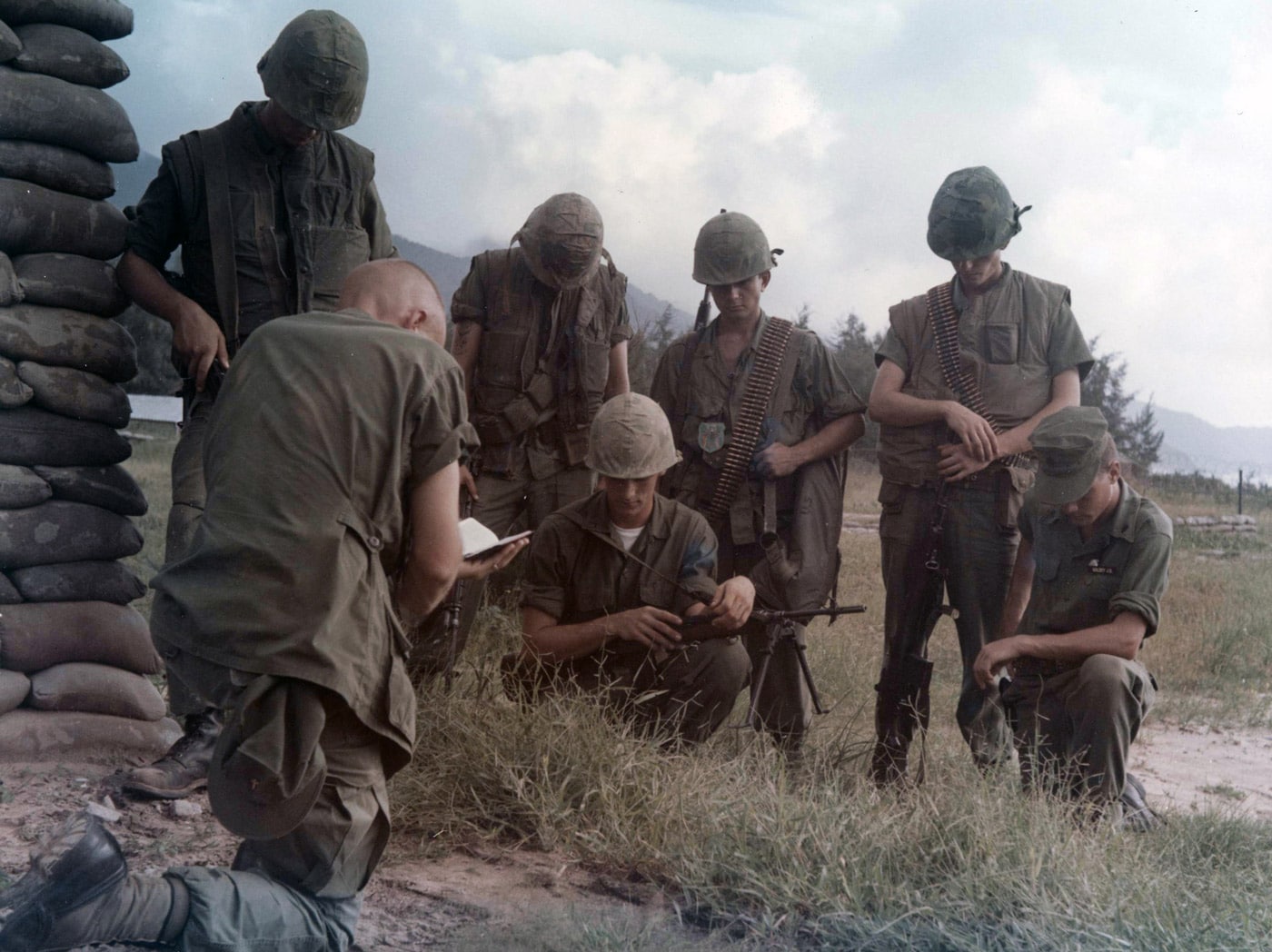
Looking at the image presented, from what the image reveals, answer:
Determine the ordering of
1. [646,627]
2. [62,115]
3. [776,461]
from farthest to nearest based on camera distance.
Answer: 1. [776,461]
2. [62,115]
3. [646,627]

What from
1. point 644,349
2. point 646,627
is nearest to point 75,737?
point 646,627

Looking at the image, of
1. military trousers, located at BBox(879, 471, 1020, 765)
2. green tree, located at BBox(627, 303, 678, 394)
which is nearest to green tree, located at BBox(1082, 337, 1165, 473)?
green tree, located at BBox(627, 303, 678, 394)

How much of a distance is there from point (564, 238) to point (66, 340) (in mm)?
1926

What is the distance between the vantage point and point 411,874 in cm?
364

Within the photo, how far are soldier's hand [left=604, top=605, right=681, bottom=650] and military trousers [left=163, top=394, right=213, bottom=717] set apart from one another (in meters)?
1.43

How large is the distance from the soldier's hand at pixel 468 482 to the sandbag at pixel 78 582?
1.35 meters

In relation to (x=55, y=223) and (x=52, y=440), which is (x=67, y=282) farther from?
(x=52, y=440)

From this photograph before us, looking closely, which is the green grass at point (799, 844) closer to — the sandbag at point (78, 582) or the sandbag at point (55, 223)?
the sandbag at point (78, 582)

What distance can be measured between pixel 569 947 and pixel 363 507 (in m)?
1.26

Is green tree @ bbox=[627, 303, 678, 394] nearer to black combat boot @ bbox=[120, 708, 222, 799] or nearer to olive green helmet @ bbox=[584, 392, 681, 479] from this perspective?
olive green helmet @ bbox=[584, 392, 681, 479]

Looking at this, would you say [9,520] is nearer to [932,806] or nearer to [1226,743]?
[932,806]

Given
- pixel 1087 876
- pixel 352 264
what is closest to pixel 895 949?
pixel 1087 876

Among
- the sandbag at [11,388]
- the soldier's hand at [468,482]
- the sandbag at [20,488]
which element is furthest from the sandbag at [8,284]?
the soldier's hand at [468,482]

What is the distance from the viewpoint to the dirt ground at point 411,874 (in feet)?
10.7
